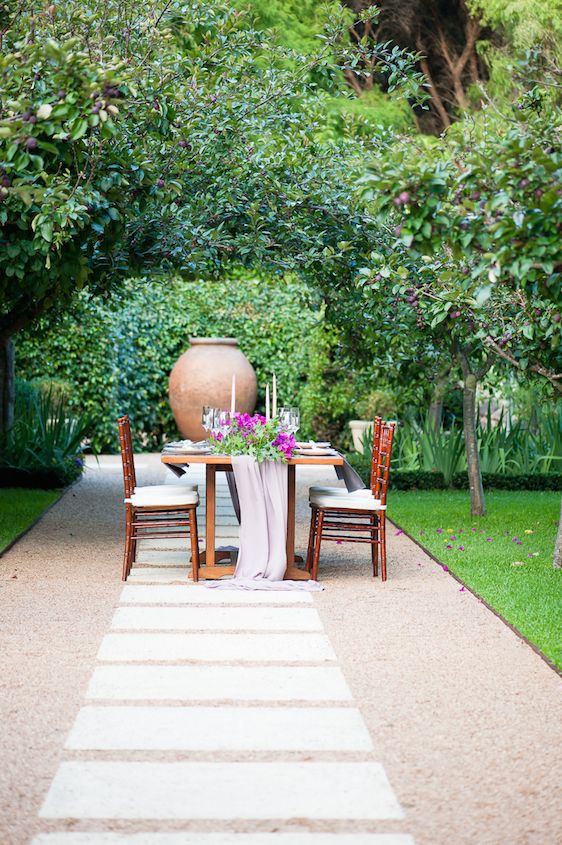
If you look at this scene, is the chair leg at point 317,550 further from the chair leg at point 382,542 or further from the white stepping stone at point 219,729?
the white stepping stone at point 219,729

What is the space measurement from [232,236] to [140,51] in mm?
1520

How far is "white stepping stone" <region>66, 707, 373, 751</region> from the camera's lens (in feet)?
11.9

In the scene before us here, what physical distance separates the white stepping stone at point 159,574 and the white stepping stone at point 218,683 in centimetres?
206

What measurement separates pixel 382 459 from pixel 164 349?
8.98 m

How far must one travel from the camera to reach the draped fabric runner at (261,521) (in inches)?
260

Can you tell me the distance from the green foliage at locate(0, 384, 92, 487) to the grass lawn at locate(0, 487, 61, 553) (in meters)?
0.18

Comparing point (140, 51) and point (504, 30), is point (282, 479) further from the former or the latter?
point (504, 30)

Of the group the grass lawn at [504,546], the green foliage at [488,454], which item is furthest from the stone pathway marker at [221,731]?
the green foliage at [488,454]

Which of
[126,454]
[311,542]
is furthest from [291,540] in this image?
[126,454]

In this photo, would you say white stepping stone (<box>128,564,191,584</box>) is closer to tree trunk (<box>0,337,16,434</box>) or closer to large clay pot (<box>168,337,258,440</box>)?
tree trunk (<box>0,337,16,434</box>)

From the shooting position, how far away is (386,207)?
392 cm

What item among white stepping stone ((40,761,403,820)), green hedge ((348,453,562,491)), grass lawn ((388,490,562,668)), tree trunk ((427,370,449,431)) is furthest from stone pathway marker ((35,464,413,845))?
tree trunk ((427,370,449,431))

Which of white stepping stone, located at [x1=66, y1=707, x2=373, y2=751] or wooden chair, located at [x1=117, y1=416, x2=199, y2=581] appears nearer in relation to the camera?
white stepping stone, located at [x1=66, y1=707, x2=373, y2=751]

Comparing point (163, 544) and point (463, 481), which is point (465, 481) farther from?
point (163, 544)
